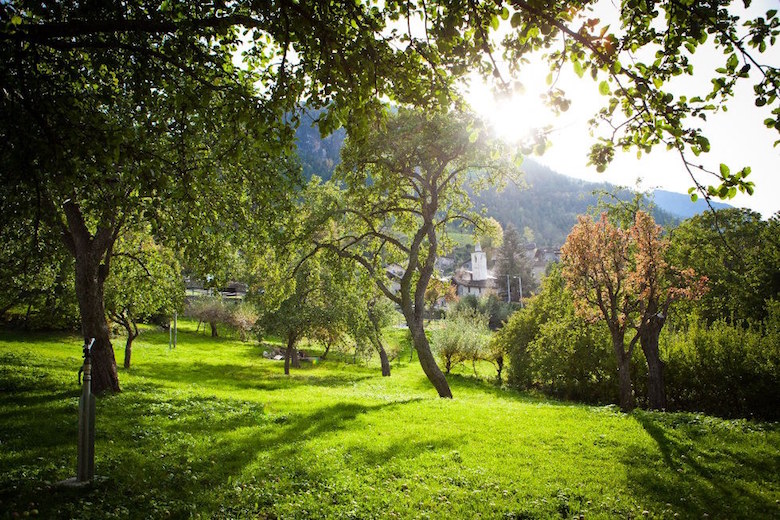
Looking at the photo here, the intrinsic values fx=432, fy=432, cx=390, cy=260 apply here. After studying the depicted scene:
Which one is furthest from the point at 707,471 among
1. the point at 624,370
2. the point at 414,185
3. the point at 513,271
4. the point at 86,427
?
the point at 513,271

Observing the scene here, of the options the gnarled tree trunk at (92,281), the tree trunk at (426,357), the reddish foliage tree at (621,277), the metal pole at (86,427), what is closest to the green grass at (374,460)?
the metal pole at (86,427)

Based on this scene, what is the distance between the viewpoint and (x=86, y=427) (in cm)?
647

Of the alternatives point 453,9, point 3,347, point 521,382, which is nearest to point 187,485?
point 453,9

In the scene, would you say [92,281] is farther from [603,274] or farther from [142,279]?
[603,274]

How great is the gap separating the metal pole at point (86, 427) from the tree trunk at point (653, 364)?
19.5m

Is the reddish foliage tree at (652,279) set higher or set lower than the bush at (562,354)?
higher

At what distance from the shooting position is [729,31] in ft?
14.9

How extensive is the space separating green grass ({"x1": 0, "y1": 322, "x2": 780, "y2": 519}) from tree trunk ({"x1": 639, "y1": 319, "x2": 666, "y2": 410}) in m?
5.28

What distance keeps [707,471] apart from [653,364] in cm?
1121

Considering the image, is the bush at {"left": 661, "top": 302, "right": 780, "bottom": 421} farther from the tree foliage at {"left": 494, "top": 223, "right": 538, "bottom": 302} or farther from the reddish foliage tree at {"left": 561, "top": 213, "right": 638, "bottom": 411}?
the tree foliage at {"left": 494, "top": 223, "right": 538, "bottom": 302}

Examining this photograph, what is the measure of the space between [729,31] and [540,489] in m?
7.34

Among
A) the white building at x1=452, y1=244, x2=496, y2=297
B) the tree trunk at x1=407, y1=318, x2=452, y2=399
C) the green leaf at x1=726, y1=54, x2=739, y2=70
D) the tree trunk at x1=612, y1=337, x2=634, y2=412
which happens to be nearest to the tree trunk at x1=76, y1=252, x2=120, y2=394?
the tree trunk at x1=407, y1=318, x2=452, y2=399

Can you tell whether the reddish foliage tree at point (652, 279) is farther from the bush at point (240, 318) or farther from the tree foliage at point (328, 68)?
the bush at point (240, 318)

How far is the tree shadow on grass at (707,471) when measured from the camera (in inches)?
293
